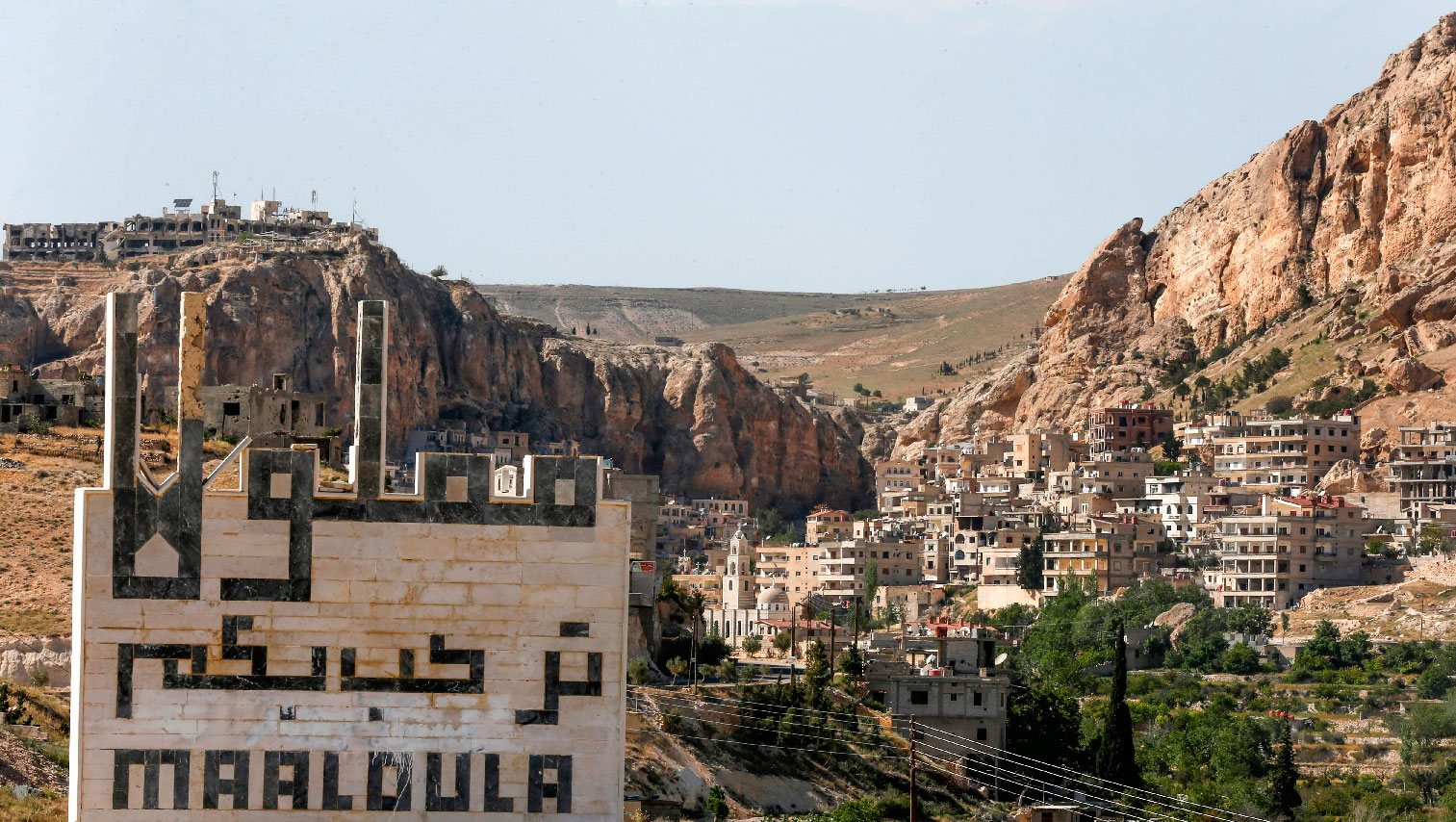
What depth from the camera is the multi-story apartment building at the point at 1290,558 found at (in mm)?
96562

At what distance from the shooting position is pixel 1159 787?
205 ft

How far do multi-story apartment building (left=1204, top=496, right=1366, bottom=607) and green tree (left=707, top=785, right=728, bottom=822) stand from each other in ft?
168

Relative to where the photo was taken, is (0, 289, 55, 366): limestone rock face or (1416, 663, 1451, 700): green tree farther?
(0, 289, 55, 366): limestone rock face

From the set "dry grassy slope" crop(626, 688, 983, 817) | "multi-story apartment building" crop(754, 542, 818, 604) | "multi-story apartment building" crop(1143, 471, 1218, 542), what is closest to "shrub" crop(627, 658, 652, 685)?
"dry grassy slope" crop(626, 688, 983, 817)

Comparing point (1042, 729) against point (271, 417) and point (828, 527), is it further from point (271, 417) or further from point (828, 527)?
point (828, 527)

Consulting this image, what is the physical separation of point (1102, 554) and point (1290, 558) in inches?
376

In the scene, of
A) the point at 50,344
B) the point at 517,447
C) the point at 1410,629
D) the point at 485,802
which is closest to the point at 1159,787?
the point at 1410,629

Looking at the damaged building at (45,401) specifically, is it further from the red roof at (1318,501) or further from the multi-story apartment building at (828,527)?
the red roof at (1318,501)

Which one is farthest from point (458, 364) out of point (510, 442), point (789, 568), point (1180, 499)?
point (1180, 499)

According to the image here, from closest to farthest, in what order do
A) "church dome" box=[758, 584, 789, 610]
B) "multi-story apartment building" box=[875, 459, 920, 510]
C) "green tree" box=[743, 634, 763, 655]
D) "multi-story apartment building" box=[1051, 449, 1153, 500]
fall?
"green tree" box=[743, 634, 763, 655], "church dome" box=[758, 584, 789, 610], "multi-story apartment building" box=[1051, 449, 1153, 500], "multi-story apartment building" box=[875, 459, 920, 510]

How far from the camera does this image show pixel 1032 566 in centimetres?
10381

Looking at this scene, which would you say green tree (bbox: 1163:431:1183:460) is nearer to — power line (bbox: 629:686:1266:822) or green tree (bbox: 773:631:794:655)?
green tree (bbox: 773:631:794:655)

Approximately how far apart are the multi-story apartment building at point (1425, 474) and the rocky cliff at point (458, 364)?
6122cm

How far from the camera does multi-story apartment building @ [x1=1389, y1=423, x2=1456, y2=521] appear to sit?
106 m
